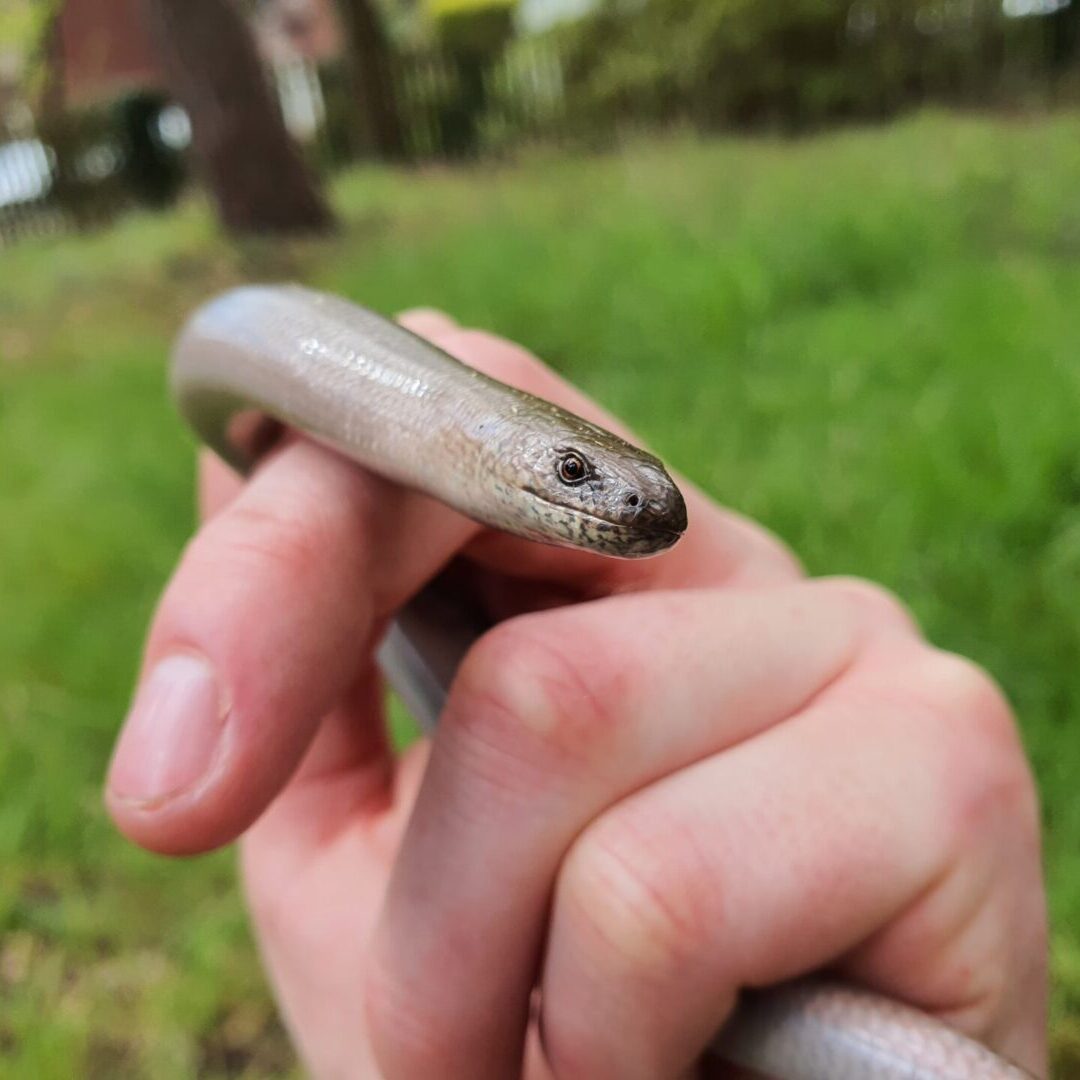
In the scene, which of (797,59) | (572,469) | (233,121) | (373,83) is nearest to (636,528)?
(572,469)

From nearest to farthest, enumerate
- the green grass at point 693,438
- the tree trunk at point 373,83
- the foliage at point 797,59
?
1. the green grass at point 693,438
2. the foliage at point 797,59
3. the tree trunk at point 373,83

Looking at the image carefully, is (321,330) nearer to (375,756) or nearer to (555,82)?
(375,756)

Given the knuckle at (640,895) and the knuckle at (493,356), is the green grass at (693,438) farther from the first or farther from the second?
the knuckle at (493,356)

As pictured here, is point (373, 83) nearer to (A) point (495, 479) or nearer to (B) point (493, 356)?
(B) point (493, 356)

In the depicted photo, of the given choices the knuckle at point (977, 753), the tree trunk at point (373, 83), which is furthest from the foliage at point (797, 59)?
the knuckle at point (977, 753)

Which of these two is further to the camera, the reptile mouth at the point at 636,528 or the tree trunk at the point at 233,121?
the tree trunk at the point at 233,121

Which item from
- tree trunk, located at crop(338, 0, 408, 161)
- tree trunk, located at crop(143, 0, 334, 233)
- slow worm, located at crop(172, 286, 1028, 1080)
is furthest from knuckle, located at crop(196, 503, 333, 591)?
tree trunk, located at crop(338, 0, 408, 161)
